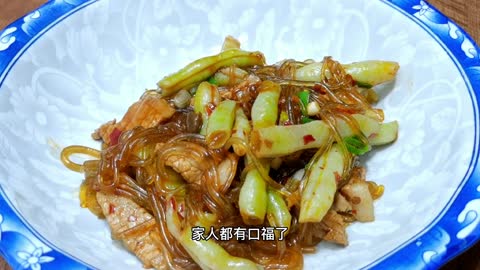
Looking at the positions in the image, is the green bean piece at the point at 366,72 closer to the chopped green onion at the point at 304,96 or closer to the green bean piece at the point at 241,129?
the chopped green onion at the point at 304,96

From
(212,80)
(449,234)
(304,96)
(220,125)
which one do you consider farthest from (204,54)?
(449,234)

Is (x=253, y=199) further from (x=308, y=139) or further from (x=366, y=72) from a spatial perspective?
(x=366, y=72)

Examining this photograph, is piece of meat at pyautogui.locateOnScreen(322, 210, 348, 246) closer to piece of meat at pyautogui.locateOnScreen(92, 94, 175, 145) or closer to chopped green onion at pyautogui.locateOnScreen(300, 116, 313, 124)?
chopped green onion at pyautogui.locateOnScreen(300, 116, 313, 124)

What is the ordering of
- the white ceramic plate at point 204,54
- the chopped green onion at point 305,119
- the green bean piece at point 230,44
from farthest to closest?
the green bean piece at point 230,44 < the chopped green onion at point 305,119 < the white ceramic plate at point 204,54

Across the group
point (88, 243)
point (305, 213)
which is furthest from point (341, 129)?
point (88, 243)

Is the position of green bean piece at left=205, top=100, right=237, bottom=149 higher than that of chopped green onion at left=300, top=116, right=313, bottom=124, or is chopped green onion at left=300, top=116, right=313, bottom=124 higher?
green bean piece at left=205, top=100, right=237, bottom=149

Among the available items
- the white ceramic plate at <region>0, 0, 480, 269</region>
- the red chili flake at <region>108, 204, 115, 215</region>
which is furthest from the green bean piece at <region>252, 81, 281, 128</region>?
the red chili flake at <region>108, 204, 115, 215</region>

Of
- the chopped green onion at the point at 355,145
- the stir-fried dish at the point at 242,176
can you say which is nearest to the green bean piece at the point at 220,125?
the stir-fried dish at the point at 242,176
